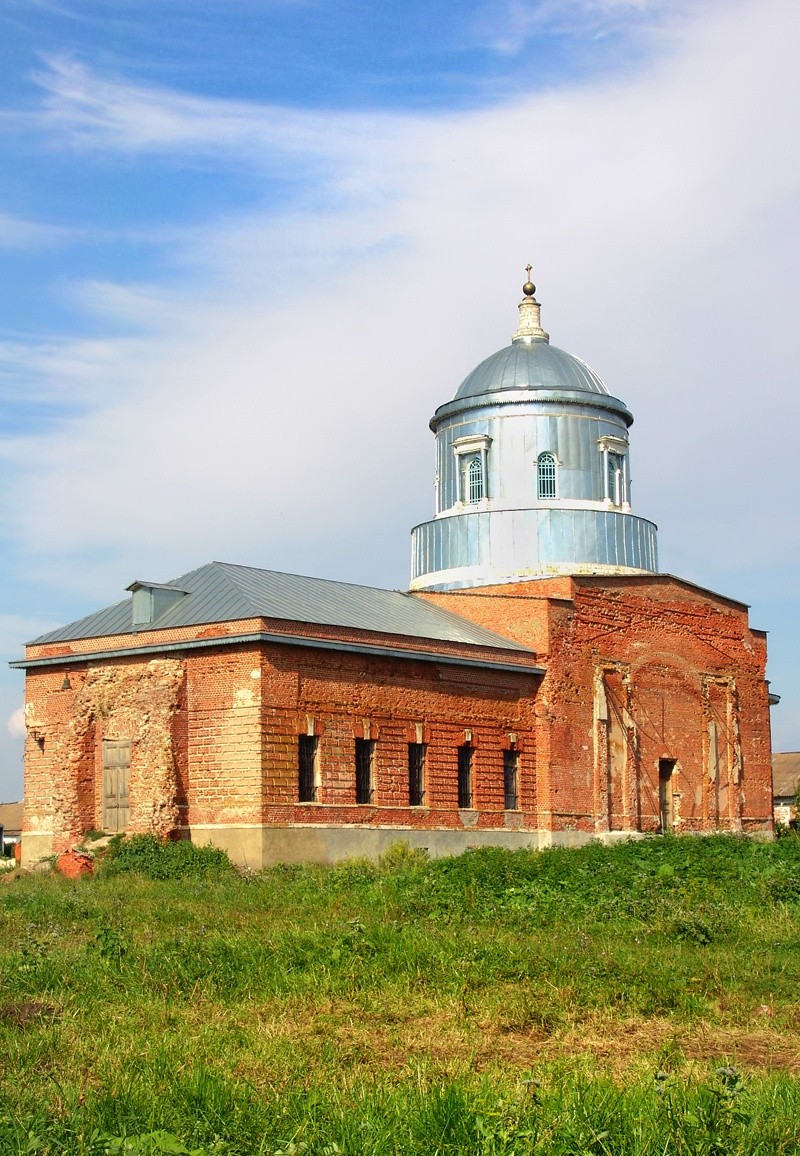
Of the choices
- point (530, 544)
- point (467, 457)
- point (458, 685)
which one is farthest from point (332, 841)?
point (467, 457)

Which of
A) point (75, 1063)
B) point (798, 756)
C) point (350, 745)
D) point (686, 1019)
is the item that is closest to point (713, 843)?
point (350, 745)

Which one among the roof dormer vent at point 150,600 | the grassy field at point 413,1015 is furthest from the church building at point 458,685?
the grassy field at point 413,1015

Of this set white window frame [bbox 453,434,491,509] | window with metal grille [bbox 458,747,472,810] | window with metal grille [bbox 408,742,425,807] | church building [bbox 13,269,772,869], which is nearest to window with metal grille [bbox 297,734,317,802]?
church building [bbox 13,269,772,869]

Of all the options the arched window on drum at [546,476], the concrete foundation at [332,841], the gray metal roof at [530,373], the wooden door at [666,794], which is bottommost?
the concrete foundation at [332,841]

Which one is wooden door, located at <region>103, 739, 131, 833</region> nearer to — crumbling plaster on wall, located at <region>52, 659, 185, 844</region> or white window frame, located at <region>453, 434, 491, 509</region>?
crumbling plaster on wall, located at <region>52, 659, 185, 844</region>

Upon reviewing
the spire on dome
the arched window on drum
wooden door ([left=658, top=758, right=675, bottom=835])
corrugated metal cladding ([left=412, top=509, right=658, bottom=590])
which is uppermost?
the spire on dome

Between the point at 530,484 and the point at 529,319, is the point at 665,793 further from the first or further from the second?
the point at 529,319

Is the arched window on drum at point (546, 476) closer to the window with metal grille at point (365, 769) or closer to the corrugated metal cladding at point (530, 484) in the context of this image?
the corrugated metal cladding at point (530, 484)

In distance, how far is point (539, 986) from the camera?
13797mm

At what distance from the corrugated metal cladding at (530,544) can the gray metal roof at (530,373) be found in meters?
3.35

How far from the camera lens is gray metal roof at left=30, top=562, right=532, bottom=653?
92.8ft

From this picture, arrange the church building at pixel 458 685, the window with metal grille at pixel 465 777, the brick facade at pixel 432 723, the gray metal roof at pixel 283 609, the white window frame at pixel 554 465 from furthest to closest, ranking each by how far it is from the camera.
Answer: the white window frame at pixel 554 465
the window with metal grille at pixel 465 777
the gray metal roof at pixel 283 609
the church building at pixel 458 685
the brick facade at pixel 432 723

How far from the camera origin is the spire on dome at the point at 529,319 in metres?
40.1

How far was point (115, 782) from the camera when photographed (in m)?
28.8
